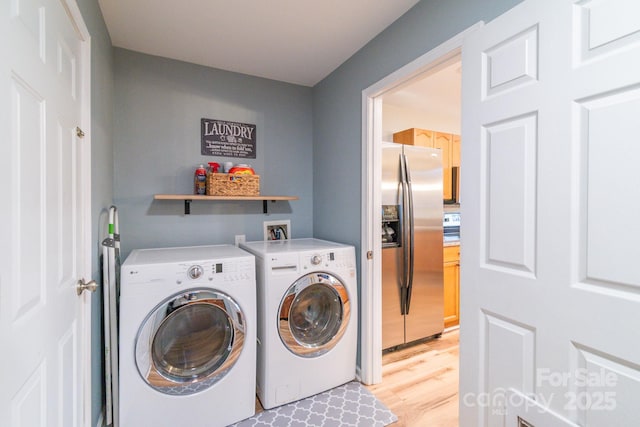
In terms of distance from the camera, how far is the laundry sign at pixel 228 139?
2387mm

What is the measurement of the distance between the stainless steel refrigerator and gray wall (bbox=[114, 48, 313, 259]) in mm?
792

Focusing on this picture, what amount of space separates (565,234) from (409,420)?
146 centimetres

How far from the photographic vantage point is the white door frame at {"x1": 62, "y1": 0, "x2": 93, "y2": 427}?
130 centimetres

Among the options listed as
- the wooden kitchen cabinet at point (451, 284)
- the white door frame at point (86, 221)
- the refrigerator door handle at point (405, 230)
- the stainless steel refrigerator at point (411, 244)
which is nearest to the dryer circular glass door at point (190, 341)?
the white door frame at point (86, 221)

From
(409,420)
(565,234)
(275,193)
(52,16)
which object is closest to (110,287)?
(52,16)

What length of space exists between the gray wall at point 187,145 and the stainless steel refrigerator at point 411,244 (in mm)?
792

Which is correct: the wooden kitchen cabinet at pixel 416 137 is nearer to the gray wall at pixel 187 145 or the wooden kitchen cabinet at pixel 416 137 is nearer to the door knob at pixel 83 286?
the gray wall at pixel 187 145

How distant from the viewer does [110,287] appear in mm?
1576

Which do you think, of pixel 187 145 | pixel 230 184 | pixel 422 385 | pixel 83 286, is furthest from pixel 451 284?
pixel 83 286

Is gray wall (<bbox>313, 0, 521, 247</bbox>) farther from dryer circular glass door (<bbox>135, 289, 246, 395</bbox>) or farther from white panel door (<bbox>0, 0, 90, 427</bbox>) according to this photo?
white panel door (<bbox>0, 0, 90, 427</bbox>)

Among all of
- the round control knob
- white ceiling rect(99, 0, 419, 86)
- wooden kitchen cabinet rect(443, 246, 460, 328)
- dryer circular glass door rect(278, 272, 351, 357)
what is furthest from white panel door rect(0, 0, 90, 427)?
wooden kitchen cabinet rect(443, 246, 460, 328)

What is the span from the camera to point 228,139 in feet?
8.07

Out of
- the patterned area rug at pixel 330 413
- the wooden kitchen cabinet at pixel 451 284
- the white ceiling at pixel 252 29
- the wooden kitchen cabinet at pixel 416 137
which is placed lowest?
the patterned area rug at pixel 330 413

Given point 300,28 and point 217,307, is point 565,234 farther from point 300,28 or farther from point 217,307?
point 300,28
